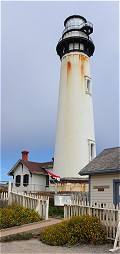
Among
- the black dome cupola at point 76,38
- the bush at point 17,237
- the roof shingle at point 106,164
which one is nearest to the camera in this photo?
the bush at point 17,237

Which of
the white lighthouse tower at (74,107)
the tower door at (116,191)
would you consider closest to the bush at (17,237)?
the tower door at (116,191)

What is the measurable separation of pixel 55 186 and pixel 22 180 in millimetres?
6325

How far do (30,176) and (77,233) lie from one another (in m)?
20.4

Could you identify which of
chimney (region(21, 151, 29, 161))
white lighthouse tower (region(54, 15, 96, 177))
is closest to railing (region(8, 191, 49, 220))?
white lighthouse tower (region(54, 15, 96, 177))

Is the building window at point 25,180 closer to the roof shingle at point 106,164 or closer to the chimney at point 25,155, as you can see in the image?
the chimney at point 25,155

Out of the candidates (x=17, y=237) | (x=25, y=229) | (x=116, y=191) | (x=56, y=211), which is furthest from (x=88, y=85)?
(x=17, y=237)

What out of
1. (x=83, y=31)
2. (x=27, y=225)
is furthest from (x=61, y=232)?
(x=83, y=31)

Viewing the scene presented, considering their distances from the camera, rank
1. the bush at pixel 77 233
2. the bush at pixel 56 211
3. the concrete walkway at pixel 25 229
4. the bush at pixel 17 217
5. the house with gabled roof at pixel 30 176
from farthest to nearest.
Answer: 1. the house with gabled roof at pixel 30 176
2. the bush at pixel 56 211
3. the bush at pixel 17 217
4. the concrete walkway at pixel 25 229
5. the bush at pixel 77 233

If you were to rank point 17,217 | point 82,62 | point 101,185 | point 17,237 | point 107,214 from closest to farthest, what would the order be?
point 17,237 < point 107,214 < point 17,217 < point 101,185 < point 82,62

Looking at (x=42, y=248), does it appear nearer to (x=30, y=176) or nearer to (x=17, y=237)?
(x=17, y=237)

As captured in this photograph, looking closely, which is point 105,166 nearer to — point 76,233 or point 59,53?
point 76,233

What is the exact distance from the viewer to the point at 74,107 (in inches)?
1009

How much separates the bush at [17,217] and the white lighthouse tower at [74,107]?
1109 centimetres

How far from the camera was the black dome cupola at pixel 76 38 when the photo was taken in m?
28.0
